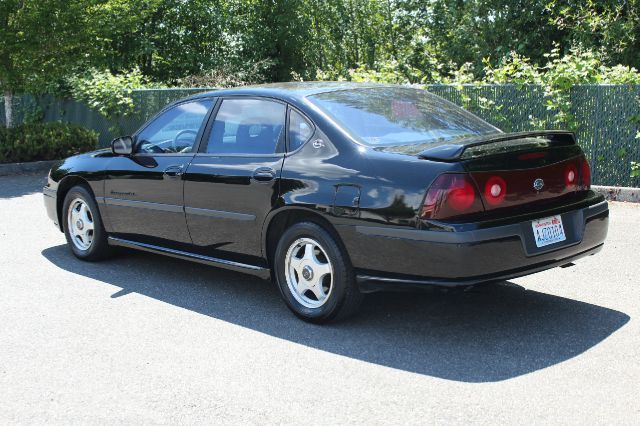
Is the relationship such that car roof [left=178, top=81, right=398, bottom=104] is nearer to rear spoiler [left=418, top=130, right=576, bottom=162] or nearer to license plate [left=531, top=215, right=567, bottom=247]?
rear spoiler [left=418, top=130, right=576, bottom=162]

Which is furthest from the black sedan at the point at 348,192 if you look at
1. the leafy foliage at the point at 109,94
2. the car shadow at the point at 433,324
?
the leafy foliage at the point at 109,94

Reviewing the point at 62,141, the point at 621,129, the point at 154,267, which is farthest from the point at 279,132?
the point at 62,141

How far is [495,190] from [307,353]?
57.7 inches

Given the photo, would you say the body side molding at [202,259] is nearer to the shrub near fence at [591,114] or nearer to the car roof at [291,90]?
the car roof at [291,90]

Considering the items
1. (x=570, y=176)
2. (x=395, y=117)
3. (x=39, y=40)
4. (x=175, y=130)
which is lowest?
(x=570, y=176)

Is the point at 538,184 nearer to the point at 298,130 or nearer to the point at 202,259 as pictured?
the point at 298,130

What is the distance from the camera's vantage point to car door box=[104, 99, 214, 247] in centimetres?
629

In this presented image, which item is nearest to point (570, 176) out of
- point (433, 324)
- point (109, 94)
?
point (433, 324)

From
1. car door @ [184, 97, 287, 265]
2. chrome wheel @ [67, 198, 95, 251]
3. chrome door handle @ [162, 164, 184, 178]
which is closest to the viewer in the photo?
car door @ [184, 97, 287, 265]

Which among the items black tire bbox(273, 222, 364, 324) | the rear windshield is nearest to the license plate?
the rear windshield

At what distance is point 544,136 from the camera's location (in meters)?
5.27

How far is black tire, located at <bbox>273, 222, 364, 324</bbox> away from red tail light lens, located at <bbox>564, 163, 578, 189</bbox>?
1.50m

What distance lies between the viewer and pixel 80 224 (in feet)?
24.4

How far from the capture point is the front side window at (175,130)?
6340 millimetres
